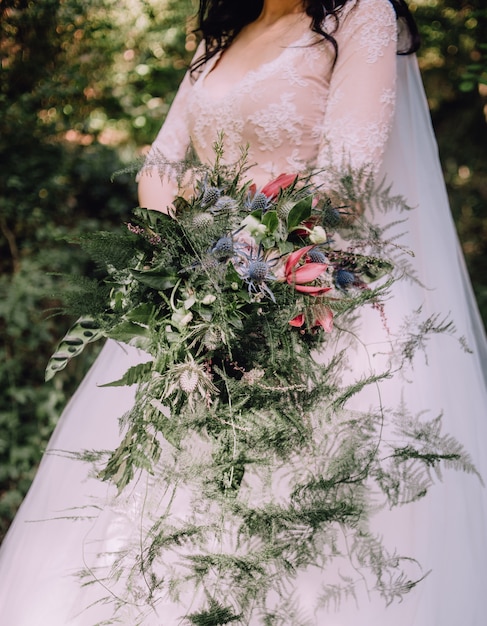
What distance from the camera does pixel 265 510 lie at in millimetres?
1142

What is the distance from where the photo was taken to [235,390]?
44.1 inches

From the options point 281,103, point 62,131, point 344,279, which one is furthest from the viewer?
point 62,131

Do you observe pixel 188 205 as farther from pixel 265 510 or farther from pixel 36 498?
pixel 36 498

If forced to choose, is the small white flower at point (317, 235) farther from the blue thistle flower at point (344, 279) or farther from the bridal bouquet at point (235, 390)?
the blue thistle flower at point (344, 279)

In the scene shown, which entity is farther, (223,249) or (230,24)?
(230,24)

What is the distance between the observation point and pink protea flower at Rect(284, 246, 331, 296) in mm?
1110

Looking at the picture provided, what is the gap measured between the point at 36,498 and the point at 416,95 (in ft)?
5.66

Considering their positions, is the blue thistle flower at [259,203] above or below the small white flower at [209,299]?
above

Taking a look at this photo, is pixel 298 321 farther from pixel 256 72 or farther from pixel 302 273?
pixel 256 72

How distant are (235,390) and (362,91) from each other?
87 cm

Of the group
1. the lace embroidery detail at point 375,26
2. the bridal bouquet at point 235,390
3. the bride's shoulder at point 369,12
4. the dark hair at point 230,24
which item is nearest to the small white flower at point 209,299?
the bridal bouquet at point 235,390

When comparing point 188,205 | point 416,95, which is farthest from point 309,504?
point 416,95

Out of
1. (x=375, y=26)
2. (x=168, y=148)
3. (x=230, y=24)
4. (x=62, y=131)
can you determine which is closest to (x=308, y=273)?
(x=375, y=26)

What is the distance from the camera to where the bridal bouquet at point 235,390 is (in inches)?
43.9
